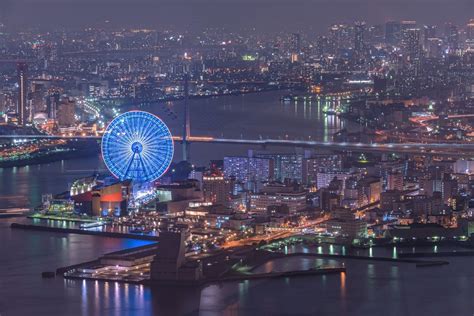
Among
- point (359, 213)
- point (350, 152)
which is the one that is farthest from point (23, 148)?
point (359, 213)

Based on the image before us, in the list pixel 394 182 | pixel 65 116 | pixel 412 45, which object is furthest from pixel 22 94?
pixel 412 45

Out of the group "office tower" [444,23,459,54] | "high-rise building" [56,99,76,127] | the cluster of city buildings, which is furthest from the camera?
"office tower" [444,23,459,54]

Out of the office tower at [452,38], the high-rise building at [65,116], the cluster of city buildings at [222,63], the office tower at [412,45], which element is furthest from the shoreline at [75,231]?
the office tower at [412,45]

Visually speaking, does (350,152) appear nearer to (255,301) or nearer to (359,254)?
(359,254)

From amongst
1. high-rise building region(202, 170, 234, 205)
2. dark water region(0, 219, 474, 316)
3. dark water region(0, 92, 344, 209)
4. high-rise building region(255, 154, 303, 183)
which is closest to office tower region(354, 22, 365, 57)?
dark water region(0, 92, 344, 209)

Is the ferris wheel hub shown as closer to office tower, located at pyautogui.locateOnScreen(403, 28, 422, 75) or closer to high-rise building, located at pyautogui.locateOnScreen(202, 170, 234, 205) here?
high-rise building, located at pyautogui.locateOnScreen(202, 170, 234, 205)

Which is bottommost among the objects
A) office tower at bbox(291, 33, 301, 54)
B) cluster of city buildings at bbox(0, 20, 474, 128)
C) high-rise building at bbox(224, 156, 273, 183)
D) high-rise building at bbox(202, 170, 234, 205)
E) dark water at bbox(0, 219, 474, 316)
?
dark water at bbox(0, 219, 474, 316)

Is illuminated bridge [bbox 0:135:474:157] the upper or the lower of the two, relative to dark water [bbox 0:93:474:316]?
upper

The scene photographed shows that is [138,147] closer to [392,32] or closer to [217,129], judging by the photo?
[217,129]
